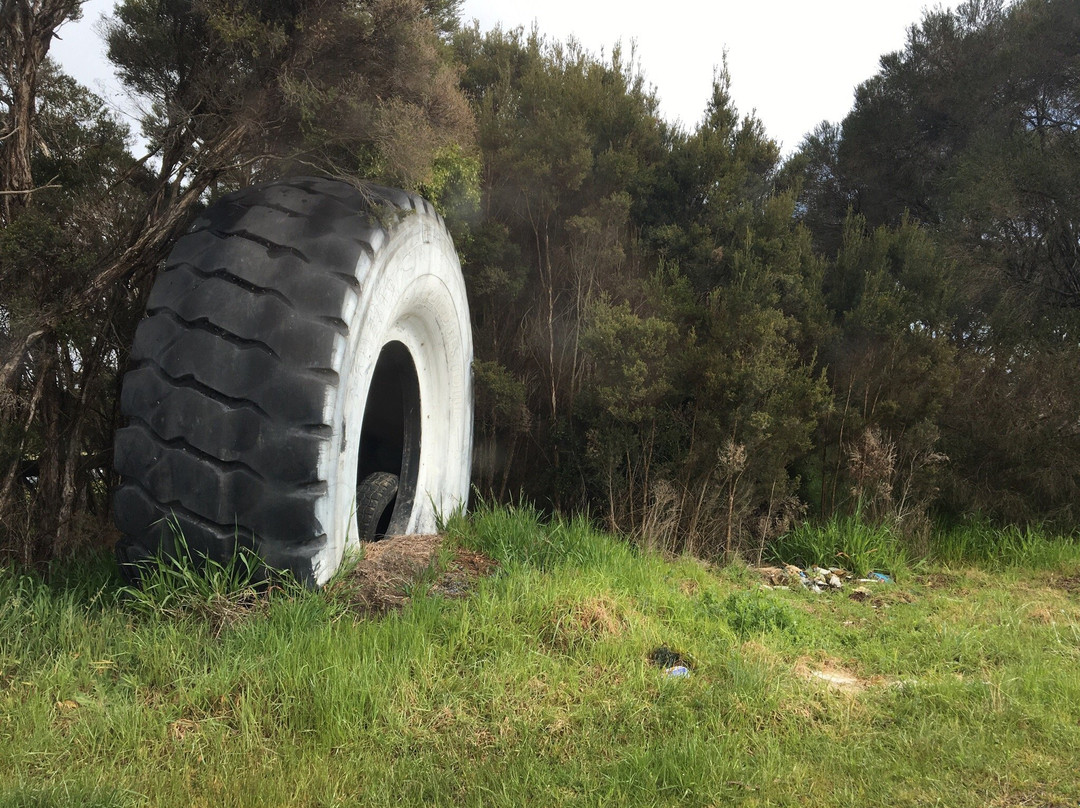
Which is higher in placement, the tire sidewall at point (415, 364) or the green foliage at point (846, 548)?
the tire sidewall at point (415, 364)

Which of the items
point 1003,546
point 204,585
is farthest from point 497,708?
point 1003,546

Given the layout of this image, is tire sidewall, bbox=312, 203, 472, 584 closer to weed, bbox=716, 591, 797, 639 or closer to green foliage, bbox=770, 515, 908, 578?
weed, bbox=716, 591, 797, 639

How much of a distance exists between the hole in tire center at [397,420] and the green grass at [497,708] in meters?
0.89

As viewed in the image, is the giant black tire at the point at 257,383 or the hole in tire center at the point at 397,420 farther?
the hole in tire center at the point at 397,420

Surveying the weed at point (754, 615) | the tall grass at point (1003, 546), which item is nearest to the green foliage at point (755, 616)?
→ the weed at point (754, 615)

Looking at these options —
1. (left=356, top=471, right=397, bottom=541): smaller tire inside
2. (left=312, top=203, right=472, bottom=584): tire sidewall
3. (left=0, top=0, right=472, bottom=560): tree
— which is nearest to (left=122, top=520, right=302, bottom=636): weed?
(left=312, top=203, right=472, bottom=584): tire sidewall

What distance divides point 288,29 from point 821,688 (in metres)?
3.74

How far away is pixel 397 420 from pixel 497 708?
2.29m

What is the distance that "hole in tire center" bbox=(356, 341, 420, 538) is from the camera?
469 cm

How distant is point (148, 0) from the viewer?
4.34 meters

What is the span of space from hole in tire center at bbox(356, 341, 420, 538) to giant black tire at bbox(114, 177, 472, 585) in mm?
936

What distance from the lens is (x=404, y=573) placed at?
3830mm

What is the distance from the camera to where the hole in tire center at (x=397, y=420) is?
15.4 feet

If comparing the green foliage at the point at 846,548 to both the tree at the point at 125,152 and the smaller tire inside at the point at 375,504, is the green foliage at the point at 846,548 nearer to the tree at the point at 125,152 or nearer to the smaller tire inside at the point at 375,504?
the smaller tire inside at the point at 375,504
